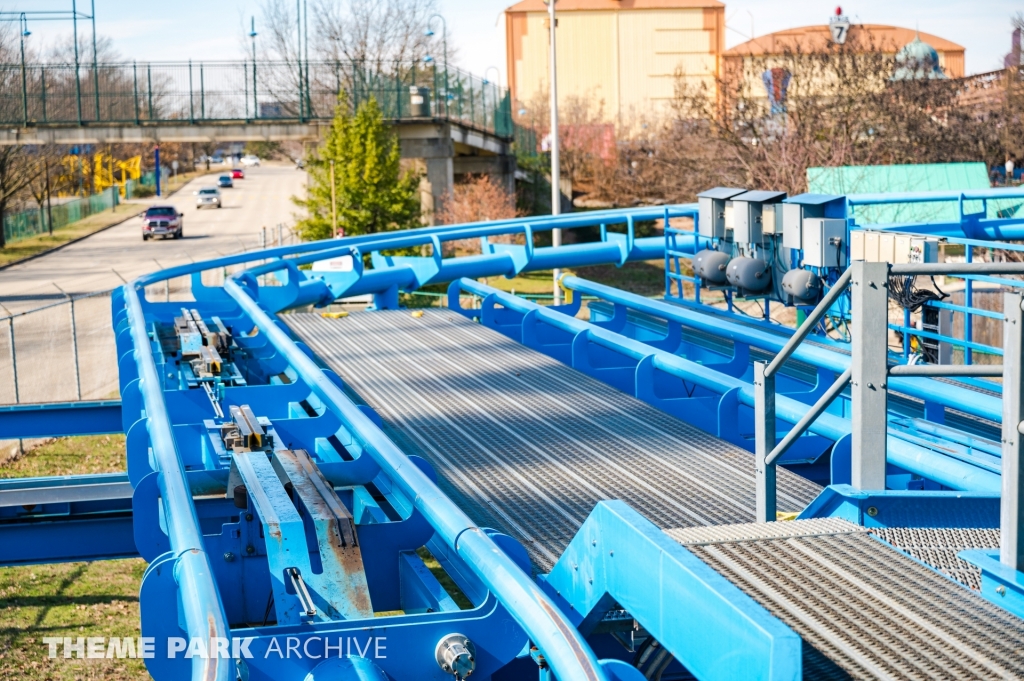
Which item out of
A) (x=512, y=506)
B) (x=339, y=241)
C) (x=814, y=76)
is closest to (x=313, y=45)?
(x=814, y=76)

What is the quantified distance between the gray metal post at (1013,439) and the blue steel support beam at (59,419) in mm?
6918

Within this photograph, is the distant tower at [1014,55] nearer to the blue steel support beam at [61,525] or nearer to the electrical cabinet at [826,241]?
the electrical cabinet at [826,241]

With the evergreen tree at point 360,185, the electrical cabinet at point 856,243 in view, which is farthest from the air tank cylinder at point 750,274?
the evergreen tree at point 360,185

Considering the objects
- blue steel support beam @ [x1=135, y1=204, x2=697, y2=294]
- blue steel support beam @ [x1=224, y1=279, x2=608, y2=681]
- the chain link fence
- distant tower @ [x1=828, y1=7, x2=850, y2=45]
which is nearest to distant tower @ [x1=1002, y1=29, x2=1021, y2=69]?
distant tower @ [x1=828, y1=7, x2=850, y2=45]

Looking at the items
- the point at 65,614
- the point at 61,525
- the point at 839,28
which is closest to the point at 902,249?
the point at 61,525

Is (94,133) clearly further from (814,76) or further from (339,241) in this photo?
(339,241)

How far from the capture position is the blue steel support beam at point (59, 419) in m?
8.70

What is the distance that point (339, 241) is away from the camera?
1370cm

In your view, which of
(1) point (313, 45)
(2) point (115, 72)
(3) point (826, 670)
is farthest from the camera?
(1) point (313, 45)

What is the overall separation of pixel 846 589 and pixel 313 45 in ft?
178

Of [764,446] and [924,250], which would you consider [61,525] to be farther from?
[924,250]

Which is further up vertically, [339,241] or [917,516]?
[339,241]

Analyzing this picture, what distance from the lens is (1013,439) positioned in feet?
10.5

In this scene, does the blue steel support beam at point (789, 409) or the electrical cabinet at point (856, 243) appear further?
the electrical cabinet at point (856, 243)
